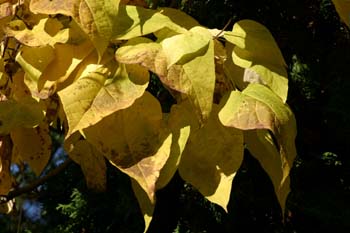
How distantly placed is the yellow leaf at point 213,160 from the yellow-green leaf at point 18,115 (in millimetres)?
121

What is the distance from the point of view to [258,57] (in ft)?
1.56

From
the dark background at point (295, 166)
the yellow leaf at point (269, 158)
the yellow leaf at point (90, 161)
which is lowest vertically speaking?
the dark background at point (295, 166)

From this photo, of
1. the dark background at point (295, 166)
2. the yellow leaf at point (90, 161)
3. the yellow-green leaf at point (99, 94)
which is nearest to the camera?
the yellow-green leaf at point (99, 94)

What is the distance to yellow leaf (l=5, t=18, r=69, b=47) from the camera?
453mm

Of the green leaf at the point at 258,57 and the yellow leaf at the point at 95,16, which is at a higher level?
the yellow leaf at the point at 95,16

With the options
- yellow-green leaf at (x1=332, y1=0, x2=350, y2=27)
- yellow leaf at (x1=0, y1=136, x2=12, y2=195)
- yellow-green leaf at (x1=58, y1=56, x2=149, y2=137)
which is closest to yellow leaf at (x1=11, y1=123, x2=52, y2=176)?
yellow leaf at (x1=0, y1=136, x2=12, y2=195)

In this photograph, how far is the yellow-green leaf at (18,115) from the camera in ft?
1.49

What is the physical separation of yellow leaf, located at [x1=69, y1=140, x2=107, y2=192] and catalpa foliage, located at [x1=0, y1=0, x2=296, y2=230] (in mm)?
25

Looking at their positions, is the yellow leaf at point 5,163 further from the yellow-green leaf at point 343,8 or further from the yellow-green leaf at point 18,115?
the yellow-green leaf at point 343,8

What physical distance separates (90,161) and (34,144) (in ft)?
0.21

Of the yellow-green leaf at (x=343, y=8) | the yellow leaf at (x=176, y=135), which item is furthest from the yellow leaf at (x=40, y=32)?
the yellow-green leaf at (x=343, y=8)

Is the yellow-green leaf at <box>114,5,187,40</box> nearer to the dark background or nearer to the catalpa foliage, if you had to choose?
the catalpa foliage

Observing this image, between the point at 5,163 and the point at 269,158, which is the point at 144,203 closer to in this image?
the point at 269,158

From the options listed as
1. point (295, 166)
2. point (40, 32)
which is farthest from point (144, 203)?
point (295, 166)
